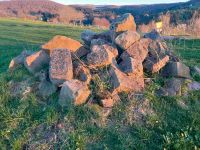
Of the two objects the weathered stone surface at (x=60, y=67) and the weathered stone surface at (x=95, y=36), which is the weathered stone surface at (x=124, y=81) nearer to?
the weathered stone surface at (x=60, y=67)

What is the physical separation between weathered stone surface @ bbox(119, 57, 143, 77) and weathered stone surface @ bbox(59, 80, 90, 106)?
2.79ft

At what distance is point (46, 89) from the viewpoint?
7.46m

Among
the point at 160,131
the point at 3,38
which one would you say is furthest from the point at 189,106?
the point at 3,38

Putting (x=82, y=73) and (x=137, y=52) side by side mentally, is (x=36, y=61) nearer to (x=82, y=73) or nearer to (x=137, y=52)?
(x=82, y=73)

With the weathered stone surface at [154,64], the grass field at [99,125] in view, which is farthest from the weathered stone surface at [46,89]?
the weathered stone surface at [154,64]

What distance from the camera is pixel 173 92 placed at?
748cm

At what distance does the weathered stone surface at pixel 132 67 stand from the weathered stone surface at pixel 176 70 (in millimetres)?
667

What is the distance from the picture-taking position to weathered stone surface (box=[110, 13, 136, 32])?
844cm

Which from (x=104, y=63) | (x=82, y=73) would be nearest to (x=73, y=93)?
(x=82, y=73)

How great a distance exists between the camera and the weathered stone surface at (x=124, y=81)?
7.22 metres

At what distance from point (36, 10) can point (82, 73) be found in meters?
69.9

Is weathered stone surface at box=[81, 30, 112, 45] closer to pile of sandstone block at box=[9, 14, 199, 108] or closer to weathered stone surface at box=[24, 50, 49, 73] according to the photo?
pile of sandstone block at box=[9, 14, 199, 108]

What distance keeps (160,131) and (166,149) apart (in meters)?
0.51

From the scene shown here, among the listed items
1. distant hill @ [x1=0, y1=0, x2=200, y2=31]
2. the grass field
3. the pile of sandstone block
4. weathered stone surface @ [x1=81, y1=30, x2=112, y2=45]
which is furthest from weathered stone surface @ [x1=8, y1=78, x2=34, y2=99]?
distant hill @ [x1=0, y1=0, x2=200, y2=31]
